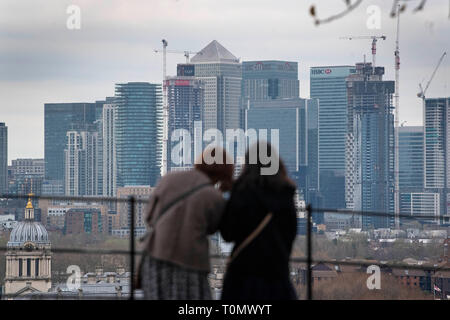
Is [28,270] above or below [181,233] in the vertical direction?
below

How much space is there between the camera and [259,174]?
743 centimetres

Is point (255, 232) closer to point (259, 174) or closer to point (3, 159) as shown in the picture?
point (259, 174)

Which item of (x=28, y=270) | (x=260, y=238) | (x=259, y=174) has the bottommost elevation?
(x=28, y=270)

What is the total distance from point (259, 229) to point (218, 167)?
A: 54 centimetres

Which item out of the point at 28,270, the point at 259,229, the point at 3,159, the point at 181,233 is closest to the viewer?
the point at 259,229

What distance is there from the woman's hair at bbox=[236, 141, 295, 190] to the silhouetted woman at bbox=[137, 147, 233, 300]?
218mm

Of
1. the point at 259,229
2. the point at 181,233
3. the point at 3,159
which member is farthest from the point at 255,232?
the point at 3,159

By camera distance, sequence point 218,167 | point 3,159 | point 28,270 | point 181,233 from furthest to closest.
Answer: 1. point 3,159
2. point 28,270
3. point 218,167
4. point 181,233

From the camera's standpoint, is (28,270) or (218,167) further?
(28,270)

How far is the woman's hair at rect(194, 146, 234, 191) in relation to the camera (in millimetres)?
7668

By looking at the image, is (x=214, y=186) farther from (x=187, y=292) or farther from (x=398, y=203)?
(x=398, y=203)

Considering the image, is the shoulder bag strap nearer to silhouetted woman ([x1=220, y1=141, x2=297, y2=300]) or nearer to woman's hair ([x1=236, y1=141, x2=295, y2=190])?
silhouetted woman ([x1=220, y1=141, x2=297, y2=300])

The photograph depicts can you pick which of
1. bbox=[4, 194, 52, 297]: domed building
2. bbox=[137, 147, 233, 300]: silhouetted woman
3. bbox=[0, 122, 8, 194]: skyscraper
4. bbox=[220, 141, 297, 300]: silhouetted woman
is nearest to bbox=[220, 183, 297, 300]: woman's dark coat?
bbox=[220, 141, 297, 300]: silhouetted woman
